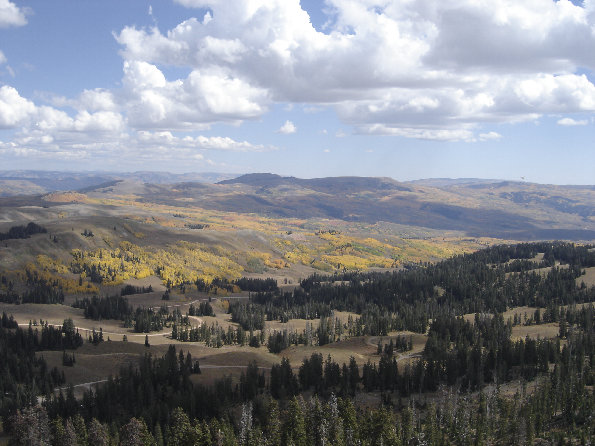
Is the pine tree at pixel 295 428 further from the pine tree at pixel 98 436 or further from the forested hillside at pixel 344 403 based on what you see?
Result: the pine tree at pixel 98 436

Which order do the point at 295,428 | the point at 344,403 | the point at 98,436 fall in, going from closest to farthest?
the point at 295,428 < the point at 98,436 < the point at 344,403

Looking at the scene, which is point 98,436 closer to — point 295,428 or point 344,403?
point 295,428

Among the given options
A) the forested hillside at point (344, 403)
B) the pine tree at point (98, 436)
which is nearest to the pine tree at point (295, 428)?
the forested hillside at point (344, 403)

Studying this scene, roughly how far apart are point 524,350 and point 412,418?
60.7 metres

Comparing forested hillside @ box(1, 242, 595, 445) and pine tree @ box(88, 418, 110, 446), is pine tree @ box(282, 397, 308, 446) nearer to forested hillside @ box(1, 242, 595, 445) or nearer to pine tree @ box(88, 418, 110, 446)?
forested hillside @ box(1, 242, 595, 445)

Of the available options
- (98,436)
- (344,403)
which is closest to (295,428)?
(344,403)

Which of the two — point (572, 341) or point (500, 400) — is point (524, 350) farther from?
point (500, 400)

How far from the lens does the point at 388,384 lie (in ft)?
477

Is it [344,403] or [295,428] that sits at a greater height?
[295,428]

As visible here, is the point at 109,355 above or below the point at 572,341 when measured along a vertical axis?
below

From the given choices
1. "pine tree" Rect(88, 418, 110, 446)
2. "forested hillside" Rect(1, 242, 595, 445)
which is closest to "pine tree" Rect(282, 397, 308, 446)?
"forested hillside" Rect(1, 242, 595, 445)

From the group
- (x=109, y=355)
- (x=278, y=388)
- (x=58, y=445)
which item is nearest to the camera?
(x=58, y=445)

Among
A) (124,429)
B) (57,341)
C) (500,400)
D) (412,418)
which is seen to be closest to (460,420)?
(412,418)

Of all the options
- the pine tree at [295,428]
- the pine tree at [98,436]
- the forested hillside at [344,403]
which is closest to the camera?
the pine tree at [295,428]
